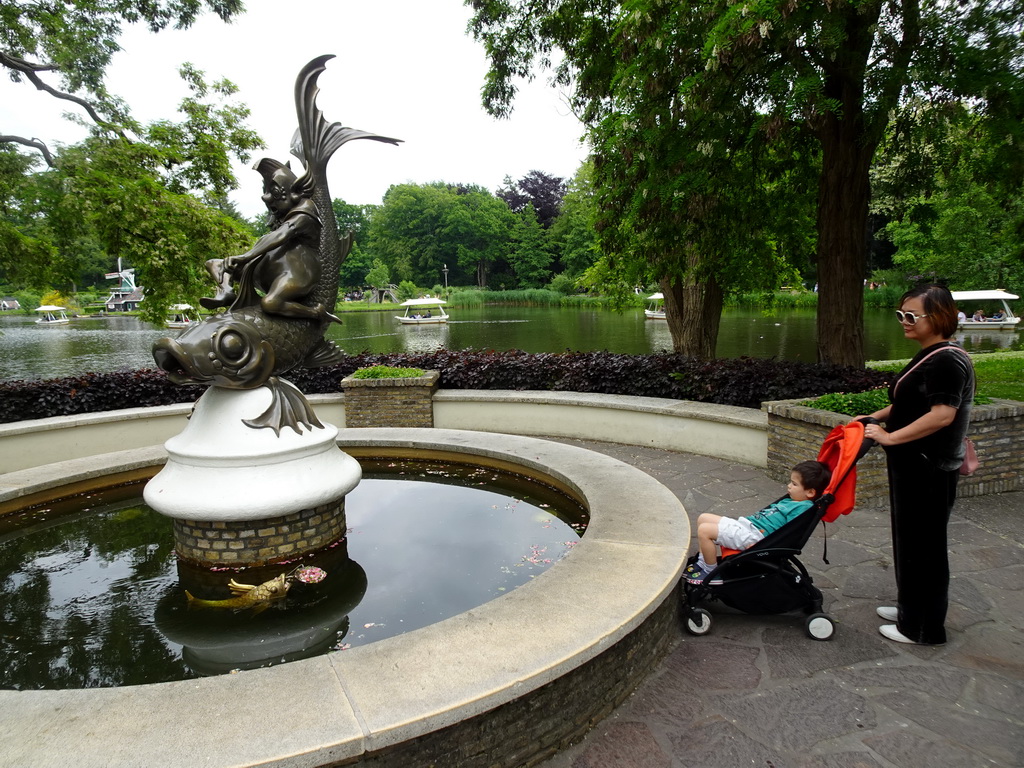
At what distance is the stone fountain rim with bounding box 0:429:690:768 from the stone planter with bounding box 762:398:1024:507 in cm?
292

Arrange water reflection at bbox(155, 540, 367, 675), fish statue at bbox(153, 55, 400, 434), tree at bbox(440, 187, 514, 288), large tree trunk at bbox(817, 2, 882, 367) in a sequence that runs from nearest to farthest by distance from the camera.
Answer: water reflection at bbox(155, 540, 367, 675)
fish statue at bbox(153, 55, 400, 434)
large tree trunk at bbox(817, 2, 882, 367)
tree at bbox(440, 187, 514, 288)

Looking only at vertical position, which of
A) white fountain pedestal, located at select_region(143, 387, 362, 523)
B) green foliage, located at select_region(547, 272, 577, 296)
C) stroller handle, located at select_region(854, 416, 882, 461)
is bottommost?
white fountain pedestal, located at select_region(143, 387, 362, 523)

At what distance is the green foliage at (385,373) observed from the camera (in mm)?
8445

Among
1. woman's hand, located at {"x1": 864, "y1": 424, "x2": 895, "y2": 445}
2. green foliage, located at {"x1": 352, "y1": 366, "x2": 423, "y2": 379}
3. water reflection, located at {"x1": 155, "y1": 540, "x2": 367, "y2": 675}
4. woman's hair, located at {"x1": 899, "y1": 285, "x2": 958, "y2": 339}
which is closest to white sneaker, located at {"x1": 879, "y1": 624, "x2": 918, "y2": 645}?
woman's hand, located at {"x1": 864, "y1": 424, "x2": 895, "y2": 445}

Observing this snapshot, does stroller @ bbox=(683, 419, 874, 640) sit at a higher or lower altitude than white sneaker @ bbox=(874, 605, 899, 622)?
higher

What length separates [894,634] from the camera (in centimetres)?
318

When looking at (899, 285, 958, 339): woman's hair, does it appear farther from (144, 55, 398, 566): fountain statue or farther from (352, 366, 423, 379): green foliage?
(352, 366, 423, 379): green foliage

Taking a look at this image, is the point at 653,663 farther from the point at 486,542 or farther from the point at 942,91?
the point at 942,91

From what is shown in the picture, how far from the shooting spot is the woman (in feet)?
9.09

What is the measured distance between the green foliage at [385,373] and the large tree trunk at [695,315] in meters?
5.76

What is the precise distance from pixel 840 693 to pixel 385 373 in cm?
686

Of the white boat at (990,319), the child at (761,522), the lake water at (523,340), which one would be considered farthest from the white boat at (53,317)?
the white boat at (990,319)

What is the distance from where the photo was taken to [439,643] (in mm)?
2561

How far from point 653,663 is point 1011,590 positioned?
99.2 inches
